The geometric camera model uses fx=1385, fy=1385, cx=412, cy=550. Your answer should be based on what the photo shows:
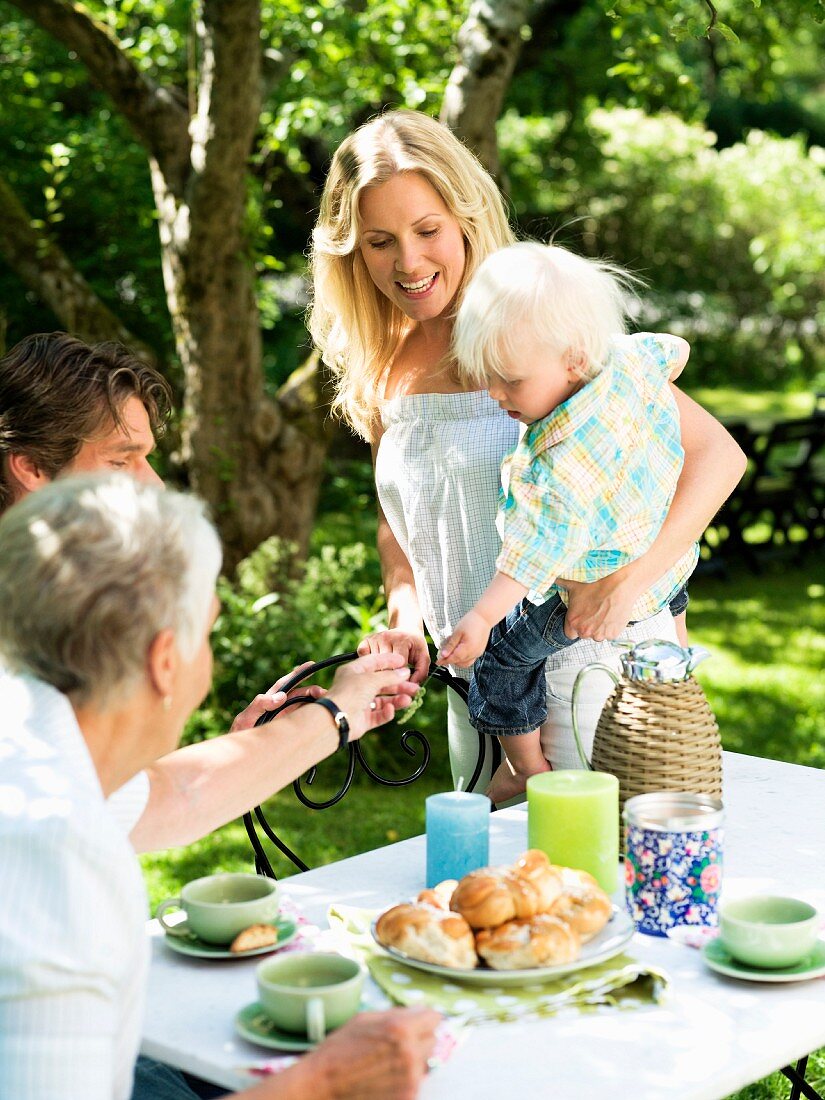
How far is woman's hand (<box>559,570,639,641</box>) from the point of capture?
2348mm

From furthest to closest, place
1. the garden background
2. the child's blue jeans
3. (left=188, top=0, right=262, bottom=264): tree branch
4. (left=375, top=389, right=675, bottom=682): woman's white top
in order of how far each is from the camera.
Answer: the garden background < (left=188, top=0, right=262, bottom=264): tree branch < (left=375, top=389, right=675, bottom=682): woman's white top < the child's blue jeans

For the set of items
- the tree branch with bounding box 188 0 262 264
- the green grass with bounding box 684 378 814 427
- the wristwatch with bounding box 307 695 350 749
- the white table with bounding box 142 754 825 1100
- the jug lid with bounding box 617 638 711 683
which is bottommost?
the green grass with bounding box 684 378 814 427

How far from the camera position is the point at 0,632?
1.56 m

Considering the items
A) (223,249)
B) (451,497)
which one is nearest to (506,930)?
(451,497)

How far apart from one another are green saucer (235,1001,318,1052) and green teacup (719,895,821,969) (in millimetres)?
563

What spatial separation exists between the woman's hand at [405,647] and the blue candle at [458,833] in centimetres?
55

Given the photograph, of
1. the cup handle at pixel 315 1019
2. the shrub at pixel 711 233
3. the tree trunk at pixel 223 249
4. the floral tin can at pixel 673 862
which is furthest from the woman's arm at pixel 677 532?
the shrub at pixel 711 233

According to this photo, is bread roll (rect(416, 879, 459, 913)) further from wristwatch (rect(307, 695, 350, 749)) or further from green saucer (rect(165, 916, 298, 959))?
wristwatch (rect(307, 695, 350, 749))

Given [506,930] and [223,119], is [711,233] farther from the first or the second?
[506,930]

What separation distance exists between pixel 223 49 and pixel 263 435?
153cm

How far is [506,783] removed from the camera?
271 centimetres

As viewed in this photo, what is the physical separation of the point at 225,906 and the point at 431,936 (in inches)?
11.8

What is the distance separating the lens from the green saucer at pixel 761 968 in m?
1.73

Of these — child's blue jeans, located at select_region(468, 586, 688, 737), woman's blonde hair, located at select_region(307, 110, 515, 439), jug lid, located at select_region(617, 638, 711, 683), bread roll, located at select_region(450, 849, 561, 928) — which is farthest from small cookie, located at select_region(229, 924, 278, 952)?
woman's blonde hair, located at select_region(307, 110, 515, 439)
